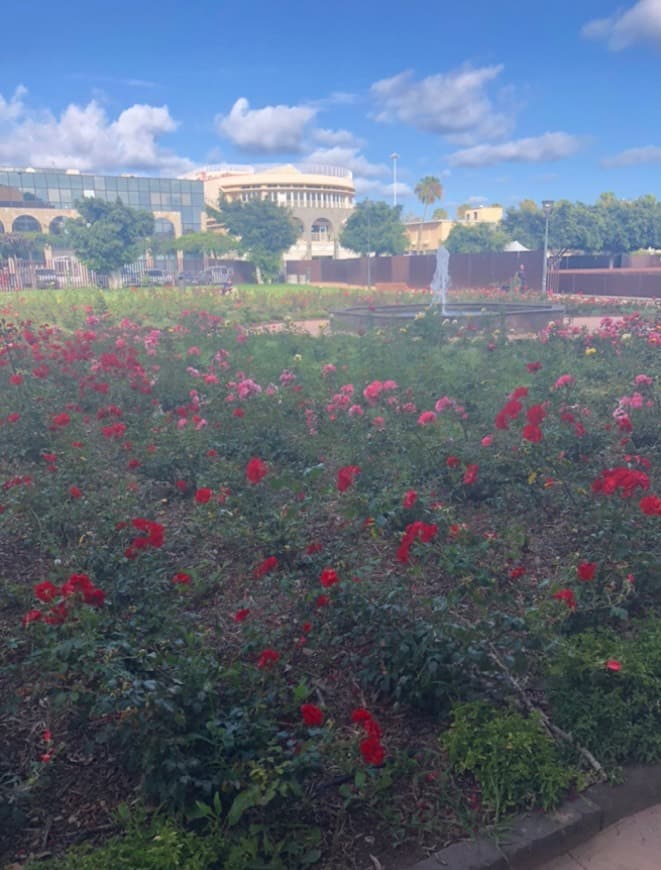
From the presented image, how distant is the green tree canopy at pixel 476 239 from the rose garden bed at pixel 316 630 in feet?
161

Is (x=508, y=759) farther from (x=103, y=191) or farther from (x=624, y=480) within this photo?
(x=103, y=191)

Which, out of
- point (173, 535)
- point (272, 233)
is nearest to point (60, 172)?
point (272, 233)

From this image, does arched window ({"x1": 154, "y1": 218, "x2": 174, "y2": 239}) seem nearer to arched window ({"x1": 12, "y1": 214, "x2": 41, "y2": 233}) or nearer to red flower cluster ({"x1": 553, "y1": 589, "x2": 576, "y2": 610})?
arched window ({"x1": 12, "y1": 214, "x2": 41, "y2": 233})

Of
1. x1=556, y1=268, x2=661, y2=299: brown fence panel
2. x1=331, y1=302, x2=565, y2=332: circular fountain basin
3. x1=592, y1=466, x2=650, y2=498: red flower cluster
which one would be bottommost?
x1=592, y1=466, x2=650, y2=498: red flower cluster

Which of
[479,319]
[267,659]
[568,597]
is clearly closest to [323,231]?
[479,319]

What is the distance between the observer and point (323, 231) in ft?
236

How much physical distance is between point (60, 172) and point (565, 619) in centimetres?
7467

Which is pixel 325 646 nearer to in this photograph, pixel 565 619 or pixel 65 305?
pixel 565 619

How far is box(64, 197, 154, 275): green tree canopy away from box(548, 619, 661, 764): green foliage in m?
39.9

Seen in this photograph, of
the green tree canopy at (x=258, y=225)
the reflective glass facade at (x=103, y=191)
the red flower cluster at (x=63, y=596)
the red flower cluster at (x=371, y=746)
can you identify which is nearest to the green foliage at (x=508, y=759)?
the red flower cluster at (x=371, y=746)

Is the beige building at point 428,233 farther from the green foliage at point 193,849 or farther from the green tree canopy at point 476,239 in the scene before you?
the green foliage at point 193,849

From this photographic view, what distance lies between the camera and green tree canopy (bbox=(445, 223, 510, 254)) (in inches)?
2062

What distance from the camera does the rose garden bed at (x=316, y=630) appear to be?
2230 mm

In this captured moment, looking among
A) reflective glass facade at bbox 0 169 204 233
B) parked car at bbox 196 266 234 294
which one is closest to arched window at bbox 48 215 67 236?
reflective glass facade at bbox 0 169 204 233
